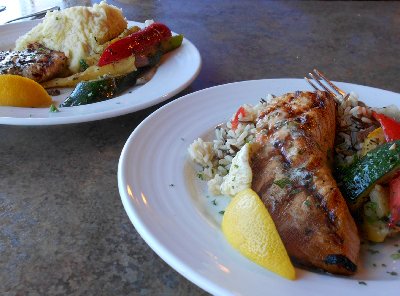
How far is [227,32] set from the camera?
376 cm

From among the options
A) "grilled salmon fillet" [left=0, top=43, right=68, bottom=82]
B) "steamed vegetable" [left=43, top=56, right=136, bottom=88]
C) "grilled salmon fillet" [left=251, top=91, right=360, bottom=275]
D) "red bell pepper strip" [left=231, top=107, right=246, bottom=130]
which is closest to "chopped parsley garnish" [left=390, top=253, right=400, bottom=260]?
"grilled salmon fillet" [left=251, top=91, right=360, bottom=275]

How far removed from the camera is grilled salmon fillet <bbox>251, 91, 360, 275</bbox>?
1.25 meters

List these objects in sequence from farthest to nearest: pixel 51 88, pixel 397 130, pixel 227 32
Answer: pixel 227 32
pixel 51 88
pixel 397 130

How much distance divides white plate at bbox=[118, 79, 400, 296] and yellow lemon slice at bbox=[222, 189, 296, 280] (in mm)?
28

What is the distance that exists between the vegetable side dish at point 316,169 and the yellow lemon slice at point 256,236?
0.10 m

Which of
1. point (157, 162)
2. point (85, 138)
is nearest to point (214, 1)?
point (85, 138)

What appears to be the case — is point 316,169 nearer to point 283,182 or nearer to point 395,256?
point 283,182

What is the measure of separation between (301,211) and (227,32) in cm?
271

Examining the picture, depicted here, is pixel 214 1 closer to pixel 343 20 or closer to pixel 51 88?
pixel 343 20

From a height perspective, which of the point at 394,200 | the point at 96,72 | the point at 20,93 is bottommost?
the point at 96,72

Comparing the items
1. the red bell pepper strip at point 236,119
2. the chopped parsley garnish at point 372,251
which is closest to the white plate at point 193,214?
the chopped parsley garnish at point 372,251

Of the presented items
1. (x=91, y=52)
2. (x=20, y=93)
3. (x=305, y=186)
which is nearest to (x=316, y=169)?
(x=305, y=186)

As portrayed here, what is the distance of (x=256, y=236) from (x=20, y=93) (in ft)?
4.82

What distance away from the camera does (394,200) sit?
1470 millimetres
